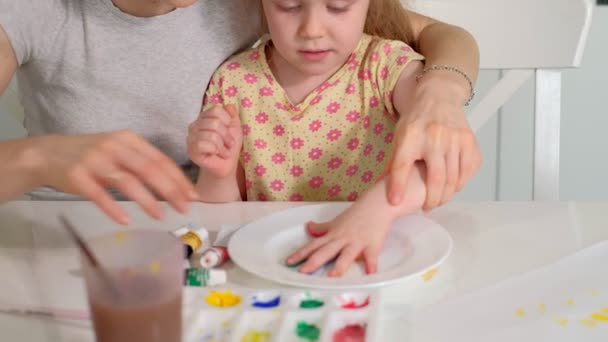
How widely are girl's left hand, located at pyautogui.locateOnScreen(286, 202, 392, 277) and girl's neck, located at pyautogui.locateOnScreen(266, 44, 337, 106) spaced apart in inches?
15.9

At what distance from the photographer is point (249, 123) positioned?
50.9 inches

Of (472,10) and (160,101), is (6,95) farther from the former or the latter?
(472,10)

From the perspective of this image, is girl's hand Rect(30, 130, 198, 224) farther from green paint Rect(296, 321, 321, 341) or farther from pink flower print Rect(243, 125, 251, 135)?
pink flower print Rect(243, 125, 251, 135)

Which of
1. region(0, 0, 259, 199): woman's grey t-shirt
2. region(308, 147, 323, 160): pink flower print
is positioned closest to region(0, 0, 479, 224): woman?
region(0, 0, 259, 199): woman's grey t-shirt

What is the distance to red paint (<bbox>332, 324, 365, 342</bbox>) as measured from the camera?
687 millimetres

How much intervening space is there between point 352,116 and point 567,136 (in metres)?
1.07

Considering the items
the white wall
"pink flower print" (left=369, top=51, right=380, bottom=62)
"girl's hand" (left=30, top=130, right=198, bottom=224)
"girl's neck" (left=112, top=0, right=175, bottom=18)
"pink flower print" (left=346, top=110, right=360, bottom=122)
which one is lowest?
the white wall

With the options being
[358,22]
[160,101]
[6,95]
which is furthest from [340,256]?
[6,95]

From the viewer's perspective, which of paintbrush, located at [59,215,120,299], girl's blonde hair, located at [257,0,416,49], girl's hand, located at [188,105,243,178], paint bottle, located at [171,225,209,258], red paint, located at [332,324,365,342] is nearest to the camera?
paintbrush, located at [59,215,120,299]

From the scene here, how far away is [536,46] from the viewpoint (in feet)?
4.45

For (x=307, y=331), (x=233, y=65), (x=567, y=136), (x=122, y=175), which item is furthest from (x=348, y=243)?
(x=567, y=136)

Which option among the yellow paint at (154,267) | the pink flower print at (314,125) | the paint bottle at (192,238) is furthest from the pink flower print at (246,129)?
the yellow paint at (154,267)

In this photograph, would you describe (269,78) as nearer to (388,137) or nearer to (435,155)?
(388,137)

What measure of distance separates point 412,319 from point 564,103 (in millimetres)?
1494
